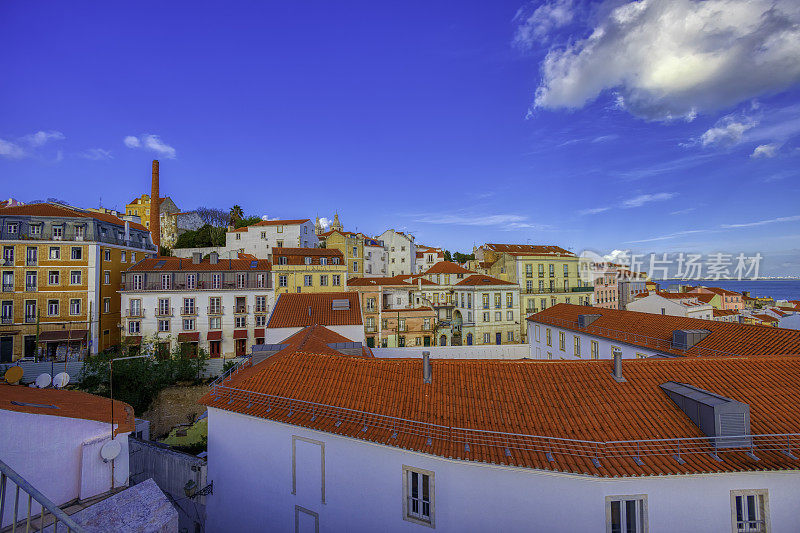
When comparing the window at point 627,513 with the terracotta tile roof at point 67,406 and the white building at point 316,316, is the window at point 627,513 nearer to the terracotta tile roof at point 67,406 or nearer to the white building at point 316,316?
the terracotta tile roof at point 67,406

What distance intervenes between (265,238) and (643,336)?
52461mm

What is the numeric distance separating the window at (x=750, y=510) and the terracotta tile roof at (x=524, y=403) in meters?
0.98

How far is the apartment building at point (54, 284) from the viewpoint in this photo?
3334 cm

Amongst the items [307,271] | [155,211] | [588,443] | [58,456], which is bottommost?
[58,456]

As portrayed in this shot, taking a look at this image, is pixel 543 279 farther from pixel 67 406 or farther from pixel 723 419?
pixel 67 406

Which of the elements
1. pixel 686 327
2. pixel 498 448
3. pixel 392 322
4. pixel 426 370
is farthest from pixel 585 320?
pixel 392 322

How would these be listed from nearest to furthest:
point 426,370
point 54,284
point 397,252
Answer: point 426,370 → point 54,284 → point 397,252

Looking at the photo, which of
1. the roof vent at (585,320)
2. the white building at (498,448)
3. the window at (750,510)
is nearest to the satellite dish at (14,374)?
the white building at (498,448)

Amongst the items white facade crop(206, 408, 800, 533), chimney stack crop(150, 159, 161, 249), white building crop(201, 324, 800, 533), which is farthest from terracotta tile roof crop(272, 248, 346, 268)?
white facade crop(206, 408, 800, 533)

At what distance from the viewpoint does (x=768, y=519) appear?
825 centimetres

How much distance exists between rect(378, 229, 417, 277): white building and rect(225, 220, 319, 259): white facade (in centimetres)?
1700

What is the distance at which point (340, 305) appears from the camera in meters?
27.3

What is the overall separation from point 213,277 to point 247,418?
105ft

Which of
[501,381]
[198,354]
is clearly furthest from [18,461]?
[198,354]
